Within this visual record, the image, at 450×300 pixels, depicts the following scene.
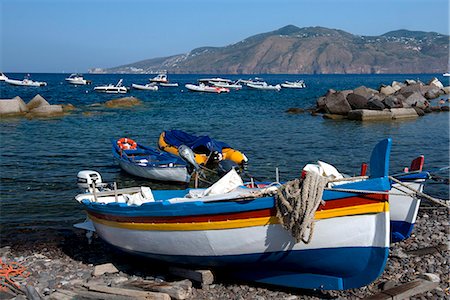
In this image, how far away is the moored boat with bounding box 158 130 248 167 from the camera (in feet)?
67.3

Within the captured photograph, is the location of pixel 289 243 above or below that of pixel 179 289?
above

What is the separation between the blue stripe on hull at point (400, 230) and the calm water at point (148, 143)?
18.7ft

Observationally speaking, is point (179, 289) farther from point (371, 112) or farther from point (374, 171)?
point (371, 112)

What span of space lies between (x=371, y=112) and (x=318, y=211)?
33.0 meters

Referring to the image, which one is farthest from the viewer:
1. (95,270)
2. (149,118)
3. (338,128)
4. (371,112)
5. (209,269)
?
(149,118)

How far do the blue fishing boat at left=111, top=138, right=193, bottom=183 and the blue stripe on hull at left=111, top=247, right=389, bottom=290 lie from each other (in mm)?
9365

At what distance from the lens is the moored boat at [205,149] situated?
2050cm

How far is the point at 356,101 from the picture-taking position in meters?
42.2

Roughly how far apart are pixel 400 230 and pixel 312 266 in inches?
137

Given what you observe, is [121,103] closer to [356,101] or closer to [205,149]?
[356,101]

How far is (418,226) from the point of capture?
12.2 m

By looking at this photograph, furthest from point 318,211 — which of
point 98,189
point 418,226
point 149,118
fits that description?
point 149,118

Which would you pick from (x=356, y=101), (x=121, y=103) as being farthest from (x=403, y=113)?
(x=121, y=103)

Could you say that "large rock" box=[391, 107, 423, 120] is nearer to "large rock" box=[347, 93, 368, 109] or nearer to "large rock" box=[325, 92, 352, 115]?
"large rock" box=[347, 93, 368, 109]
